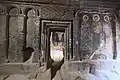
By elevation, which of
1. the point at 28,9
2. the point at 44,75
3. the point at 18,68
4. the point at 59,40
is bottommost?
the point at 44,75

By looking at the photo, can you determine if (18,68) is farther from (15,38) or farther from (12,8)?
(12,8)

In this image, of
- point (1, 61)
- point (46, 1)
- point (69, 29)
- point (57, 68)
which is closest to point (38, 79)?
point (57, 68)

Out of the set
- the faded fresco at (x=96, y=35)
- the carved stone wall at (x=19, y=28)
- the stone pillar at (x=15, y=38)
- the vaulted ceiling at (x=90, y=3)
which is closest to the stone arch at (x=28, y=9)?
the carved stone wall at (x=19, y=28)

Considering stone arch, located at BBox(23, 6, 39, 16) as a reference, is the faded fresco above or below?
below

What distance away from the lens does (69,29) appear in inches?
134

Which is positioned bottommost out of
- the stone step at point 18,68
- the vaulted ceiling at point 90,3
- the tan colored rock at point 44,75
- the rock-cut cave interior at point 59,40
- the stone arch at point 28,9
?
the tan colored rock at point 44,75

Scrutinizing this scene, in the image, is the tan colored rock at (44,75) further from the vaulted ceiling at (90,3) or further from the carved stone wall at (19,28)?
the vaulted ceiling at (90,3)

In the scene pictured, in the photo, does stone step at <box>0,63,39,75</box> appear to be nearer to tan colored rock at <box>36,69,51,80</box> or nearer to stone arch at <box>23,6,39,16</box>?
tan colored rock at <box>36,69,51,80</box>

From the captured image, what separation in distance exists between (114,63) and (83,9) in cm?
109

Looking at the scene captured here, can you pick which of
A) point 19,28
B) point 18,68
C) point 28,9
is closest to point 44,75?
point 18,68

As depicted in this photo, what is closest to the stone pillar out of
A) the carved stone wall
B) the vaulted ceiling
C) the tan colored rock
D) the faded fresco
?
the carved stone wall

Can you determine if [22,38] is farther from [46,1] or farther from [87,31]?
[87,31]

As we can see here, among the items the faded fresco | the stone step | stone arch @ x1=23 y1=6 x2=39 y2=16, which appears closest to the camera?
the stone step

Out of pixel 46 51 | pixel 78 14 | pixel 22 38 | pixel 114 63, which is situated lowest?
pixel 114 63
